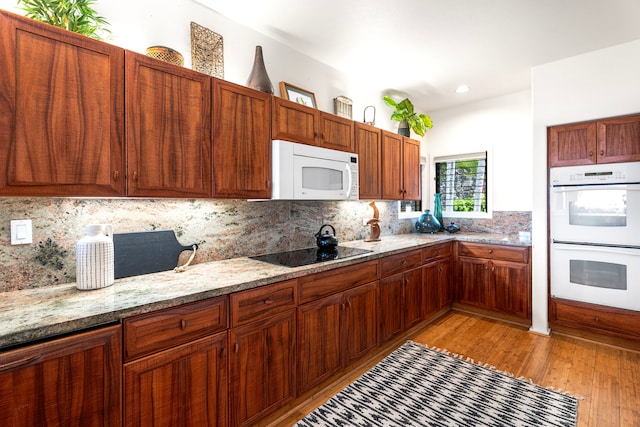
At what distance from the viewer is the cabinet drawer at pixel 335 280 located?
193 cm

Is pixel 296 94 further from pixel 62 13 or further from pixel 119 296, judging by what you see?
pixel 119 296

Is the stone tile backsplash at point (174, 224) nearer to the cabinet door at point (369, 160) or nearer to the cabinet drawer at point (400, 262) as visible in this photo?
the cabinet door at point (369, 160)

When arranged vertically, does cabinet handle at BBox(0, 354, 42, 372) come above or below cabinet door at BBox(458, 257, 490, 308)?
above

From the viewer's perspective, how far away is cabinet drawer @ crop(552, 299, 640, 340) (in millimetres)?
2660

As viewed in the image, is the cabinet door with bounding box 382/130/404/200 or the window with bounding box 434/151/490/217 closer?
the cabinet door with bounding box 382/130/404/200

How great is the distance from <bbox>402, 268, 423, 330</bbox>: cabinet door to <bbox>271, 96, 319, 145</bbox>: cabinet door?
62.6 inches

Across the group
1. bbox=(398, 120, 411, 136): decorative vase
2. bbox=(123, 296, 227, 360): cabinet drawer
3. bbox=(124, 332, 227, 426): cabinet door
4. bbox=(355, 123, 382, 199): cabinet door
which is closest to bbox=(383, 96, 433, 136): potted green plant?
bbox=(398, 120, 411, 136): decorative vase

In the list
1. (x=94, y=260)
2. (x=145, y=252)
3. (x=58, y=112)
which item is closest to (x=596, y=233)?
(x=145, y=252)

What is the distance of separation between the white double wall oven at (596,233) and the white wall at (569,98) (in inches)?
4.0

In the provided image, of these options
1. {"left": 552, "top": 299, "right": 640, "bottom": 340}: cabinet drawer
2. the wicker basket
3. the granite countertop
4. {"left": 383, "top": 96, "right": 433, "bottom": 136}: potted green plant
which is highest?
{"left": 383, "top": 96, "right": 433, "bottom": 136}: potted green plant

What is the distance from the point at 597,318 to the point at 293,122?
10.9ft

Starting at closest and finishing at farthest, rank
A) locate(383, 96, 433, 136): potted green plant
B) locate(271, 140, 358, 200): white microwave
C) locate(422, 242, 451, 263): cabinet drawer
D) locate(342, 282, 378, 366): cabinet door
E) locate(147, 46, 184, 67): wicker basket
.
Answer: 1. locate(147, 46, 184, 67): wicker basket
2. locate(271, 140, 358, 200): white microwave
3. locate(342, 282, 378, 366): cabinet door
4. locate(422, 242, 451, 263): cabinet drawer
5. locate(383, 96, 433, 136): potted green plant

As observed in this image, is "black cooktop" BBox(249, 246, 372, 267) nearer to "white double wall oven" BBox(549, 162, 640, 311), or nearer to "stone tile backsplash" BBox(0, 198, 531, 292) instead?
"stone tile backsplash" BBox(0, 198, 531, 292)

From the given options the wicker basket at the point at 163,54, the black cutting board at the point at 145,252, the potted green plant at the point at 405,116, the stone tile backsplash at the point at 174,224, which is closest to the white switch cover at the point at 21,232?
the stone tile backsplash at the point at 174,224
